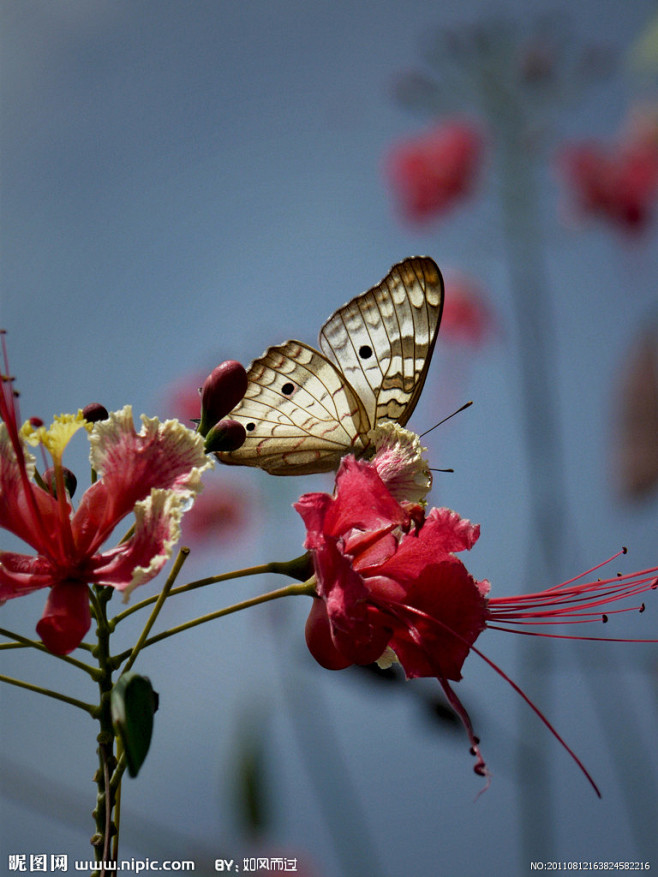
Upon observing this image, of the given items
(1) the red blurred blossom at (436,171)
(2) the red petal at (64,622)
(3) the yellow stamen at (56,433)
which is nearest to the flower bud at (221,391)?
(3) the yellow stamen at (56,433)

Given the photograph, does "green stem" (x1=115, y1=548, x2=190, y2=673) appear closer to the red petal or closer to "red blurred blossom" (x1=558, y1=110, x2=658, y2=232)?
the red petal

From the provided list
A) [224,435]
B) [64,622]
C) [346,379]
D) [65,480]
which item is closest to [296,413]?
[346,379]

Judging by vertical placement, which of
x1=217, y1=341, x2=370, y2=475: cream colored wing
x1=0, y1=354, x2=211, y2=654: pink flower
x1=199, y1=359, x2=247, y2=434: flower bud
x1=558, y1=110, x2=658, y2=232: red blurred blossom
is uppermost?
x1=558, y1=110, x2=658, y2=232: red blurred blossom

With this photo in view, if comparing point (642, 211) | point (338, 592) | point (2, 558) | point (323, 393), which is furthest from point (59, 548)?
point (642, 211)

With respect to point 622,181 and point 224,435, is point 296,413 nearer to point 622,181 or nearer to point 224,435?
point 224,435

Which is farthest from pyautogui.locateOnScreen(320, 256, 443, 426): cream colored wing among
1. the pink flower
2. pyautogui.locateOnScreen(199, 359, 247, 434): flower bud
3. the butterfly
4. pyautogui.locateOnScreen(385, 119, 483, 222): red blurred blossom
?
pyautogui.locateOnScreen(385, 119, 483, 222): red blurred blossom

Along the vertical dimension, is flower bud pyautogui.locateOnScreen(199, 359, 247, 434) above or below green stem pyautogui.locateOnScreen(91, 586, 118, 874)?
above
